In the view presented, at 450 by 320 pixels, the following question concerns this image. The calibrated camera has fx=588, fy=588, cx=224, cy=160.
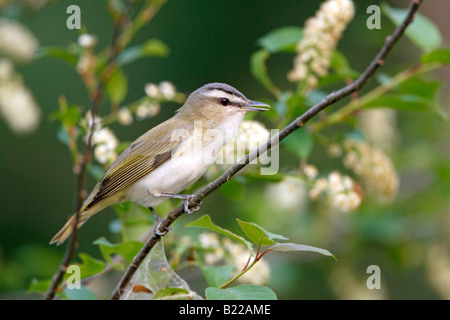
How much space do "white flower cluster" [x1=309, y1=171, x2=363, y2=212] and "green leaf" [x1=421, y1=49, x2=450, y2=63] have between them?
0.72 meters

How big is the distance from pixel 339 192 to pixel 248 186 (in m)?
2.80

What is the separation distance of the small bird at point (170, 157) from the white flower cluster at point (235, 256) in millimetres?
277

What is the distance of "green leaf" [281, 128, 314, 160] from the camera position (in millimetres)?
2799

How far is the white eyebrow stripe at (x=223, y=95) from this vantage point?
293cm

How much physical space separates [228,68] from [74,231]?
510 cm

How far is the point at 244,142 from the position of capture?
267 centimetres

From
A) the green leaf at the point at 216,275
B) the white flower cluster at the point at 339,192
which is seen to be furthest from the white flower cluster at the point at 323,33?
the green leaf at the point at 216,275

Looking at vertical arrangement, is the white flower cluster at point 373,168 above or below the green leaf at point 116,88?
below

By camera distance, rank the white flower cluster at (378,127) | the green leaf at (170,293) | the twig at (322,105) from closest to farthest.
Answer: the twig at (322,105), the green leaf at (170,293), the white flower cluster at (378,127)

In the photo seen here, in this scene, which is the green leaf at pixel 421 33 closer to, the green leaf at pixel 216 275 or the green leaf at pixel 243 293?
the green leaf at pixel 216 275

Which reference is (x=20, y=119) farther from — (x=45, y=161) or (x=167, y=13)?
(x=167, y=13)

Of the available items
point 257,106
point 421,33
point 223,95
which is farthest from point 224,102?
point 421,33

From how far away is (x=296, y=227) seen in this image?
14.0 feet
